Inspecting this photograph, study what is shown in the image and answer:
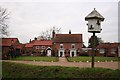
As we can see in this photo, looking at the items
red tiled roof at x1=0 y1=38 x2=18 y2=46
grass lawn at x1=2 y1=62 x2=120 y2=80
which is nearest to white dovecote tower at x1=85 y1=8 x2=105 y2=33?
grass lawn at x1=2 y1=62 x2=120 y2=80

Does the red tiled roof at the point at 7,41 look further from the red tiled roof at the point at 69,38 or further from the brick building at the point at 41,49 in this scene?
the red tiled roof at the point at 69,38

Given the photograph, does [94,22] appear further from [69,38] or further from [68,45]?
[69,38]

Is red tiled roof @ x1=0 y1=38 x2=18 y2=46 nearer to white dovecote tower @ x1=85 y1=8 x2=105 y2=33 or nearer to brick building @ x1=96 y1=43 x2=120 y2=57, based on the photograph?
brick building @ x1=96 y1=43 x2=120 y2=57

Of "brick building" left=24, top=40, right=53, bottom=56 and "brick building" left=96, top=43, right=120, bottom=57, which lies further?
"brick building" left=24, top=40, right=53, bottom=56

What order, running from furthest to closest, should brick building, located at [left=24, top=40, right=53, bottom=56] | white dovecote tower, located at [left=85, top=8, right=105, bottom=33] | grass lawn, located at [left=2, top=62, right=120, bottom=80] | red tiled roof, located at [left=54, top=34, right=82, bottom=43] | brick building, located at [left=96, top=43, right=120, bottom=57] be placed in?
brick building, located at [left=24, top=40, right=53, bottom=56] < red tiled roof, located at [left=54, top=34, right=82, bottom=43] < brick building, located at [left=96, top=43, right=120, bottom=57] < white dovecote tower, located at [left=85, top=8, right=105, bottom=33] < grass lawn, located at [left=2, top=62, right=120, bottom=80]

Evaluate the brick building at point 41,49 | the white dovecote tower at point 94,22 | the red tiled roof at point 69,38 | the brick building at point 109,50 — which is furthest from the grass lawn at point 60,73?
the brick building at point 41,49

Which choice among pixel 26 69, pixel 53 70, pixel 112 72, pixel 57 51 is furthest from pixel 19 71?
pixel 57 51

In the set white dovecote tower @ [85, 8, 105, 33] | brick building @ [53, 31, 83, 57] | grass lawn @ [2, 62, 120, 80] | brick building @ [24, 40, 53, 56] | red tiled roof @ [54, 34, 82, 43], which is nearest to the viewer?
grass lawn @ [2, 62, 120, 80]

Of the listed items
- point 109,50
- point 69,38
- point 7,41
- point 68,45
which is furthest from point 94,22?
point 69,38

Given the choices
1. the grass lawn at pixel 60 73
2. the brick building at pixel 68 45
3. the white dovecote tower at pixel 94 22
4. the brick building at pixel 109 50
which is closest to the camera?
the grass lawn at pixel 60 73

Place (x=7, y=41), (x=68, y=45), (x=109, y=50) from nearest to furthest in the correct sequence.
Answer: (x=7, y=41) < (x=109, y=50) < (x=68, y=45)

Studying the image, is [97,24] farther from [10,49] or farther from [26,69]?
[10,49]

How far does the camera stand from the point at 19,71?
14.7 metres

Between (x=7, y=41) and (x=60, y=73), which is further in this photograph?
(x=7, y=41)
